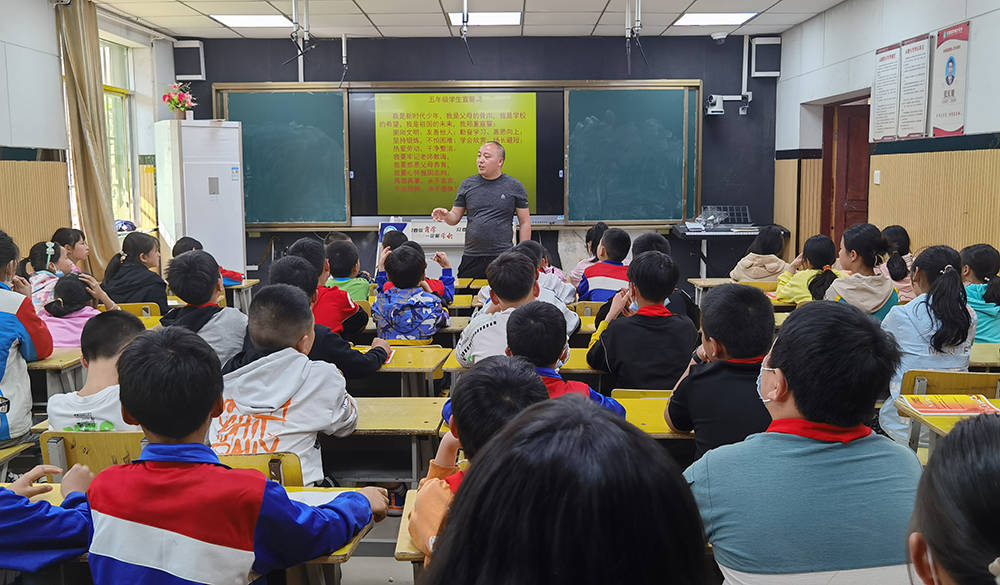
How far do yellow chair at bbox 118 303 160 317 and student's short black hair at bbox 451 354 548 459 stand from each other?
137 inches

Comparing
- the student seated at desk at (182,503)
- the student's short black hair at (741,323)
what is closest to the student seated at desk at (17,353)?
the student seated at desk at (182,503)

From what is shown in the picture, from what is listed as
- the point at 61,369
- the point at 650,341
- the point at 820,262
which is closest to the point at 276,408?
the point at 650,341

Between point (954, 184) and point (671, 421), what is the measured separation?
4.09 metres

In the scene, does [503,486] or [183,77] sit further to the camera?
[183,77]

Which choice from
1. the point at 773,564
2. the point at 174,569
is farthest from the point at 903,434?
the point at 174,569

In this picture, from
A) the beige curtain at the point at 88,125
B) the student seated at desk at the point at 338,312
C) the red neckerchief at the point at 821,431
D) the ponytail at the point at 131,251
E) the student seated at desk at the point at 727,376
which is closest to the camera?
the red neckerchief at the point at 821,431

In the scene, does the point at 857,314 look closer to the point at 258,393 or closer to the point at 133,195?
the point at 258,393

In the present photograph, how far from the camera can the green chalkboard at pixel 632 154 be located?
8.31 metres

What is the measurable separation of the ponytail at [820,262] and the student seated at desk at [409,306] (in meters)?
2.29

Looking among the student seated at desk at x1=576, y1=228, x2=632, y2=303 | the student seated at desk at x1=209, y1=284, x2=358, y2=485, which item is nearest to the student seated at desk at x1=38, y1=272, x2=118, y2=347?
the student seated at desk at x1=209, y1=284, x2=358, y2=485

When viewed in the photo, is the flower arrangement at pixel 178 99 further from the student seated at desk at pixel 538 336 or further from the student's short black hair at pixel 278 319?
the student seated at desk at pixel 538 336

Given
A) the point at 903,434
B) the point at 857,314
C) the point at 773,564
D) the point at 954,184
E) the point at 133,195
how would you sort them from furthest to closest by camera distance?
the point at 133,195
the point at 954,184
the point at 903,434
the point at 857,314
the point at 773,564

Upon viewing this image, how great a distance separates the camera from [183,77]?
27.7 ft

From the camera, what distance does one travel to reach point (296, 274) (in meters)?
3.39
